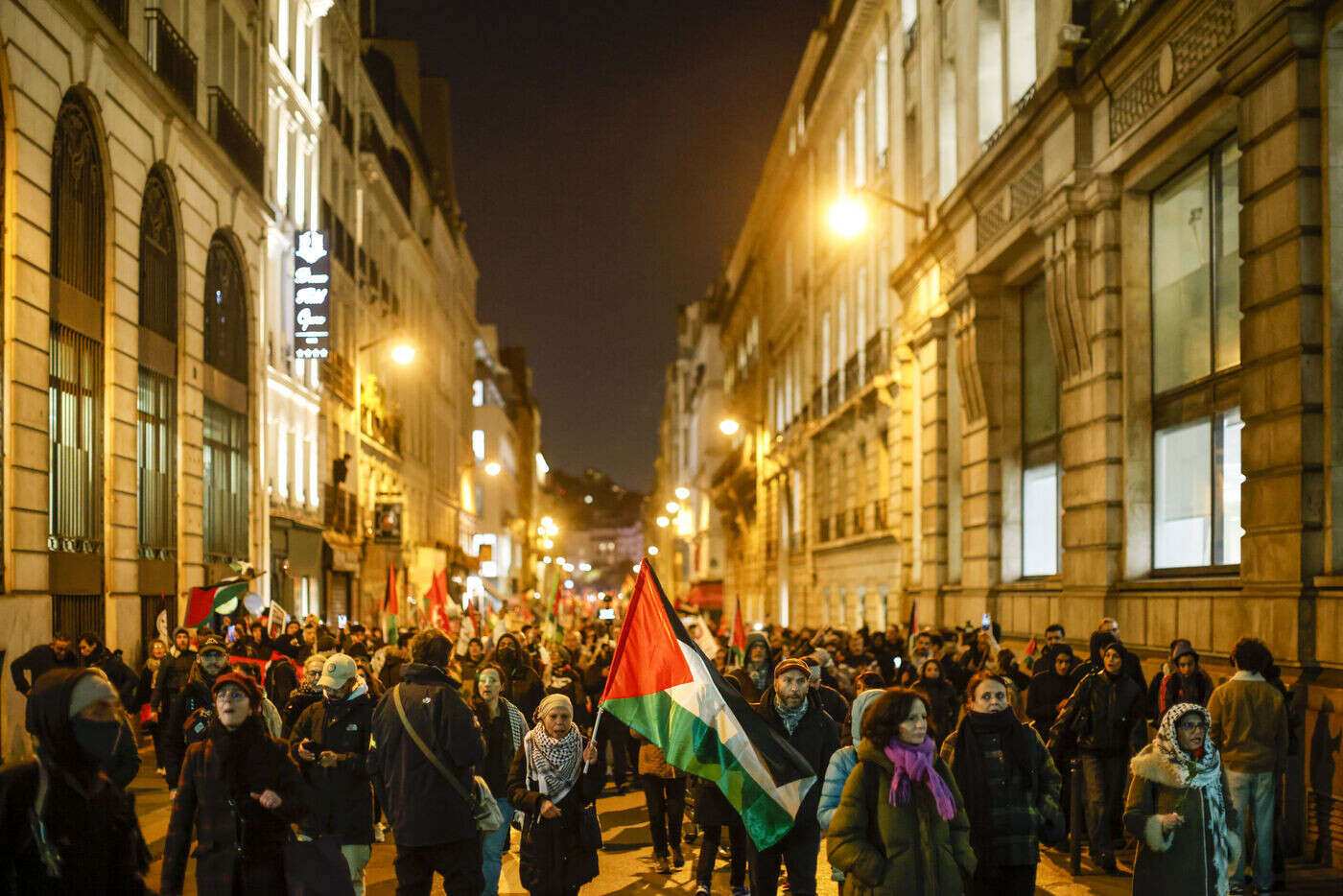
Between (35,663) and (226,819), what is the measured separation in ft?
31.5

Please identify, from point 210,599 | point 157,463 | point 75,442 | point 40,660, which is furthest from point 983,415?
point 40,660

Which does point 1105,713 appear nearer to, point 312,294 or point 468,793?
point 468,793

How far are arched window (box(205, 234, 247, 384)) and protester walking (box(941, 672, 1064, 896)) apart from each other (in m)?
19.9

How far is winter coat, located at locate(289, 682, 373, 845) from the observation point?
8.41 metres

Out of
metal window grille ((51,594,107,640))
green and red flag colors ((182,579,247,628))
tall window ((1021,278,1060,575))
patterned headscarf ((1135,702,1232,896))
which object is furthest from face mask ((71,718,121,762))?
tall window ((1021,278,1060,575))

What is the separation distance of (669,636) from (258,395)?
2094 cm

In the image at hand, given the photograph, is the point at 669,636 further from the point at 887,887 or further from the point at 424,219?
the point at 424,219

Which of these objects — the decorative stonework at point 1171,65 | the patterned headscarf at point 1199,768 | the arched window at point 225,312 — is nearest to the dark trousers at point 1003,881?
the patterned headscarf at point 1199,768

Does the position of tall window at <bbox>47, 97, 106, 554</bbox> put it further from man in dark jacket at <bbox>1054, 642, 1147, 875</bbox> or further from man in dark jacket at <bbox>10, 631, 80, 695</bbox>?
man in dark jacket at <bbox>1054, 642, 1147, 875</bbox>

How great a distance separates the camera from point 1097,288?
1720 cm

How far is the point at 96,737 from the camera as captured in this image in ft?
17.4

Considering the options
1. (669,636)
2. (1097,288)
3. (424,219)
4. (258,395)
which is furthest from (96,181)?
(424,219)

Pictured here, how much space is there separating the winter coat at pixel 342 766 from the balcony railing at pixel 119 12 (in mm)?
13689

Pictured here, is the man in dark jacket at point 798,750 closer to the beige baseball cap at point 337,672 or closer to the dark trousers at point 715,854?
the dark trousers at point 715,854
